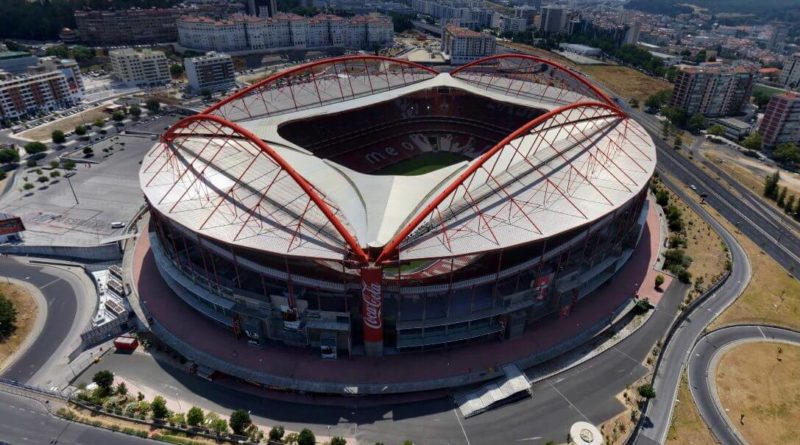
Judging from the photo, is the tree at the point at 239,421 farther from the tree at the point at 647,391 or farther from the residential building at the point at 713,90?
the residential building at the point at 713,90

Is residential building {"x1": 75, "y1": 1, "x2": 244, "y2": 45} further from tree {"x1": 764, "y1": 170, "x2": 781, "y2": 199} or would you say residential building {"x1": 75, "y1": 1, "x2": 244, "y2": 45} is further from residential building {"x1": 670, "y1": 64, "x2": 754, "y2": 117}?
tree {"x1": 764, "y1": 170, "x2": 781, "y2": 199}

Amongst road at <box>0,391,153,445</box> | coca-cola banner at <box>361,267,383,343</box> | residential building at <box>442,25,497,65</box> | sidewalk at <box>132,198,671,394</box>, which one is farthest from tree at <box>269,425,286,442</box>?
residential building at <box>442,25,497,65</box>

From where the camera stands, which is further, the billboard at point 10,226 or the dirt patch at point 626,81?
the dirt patch at point 626,81

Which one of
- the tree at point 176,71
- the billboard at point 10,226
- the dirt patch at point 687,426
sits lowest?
the dirt patch at point 687,426

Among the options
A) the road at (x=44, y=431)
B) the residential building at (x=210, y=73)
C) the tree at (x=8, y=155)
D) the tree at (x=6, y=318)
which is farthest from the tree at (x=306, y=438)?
the residential building at (x=210, y=73)

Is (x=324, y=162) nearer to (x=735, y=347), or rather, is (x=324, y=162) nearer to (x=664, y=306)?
(x=664, y=306)

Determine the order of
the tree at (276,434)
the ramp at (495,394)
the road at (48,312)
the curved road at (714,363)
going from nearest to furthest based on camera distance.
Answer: the tree at (276,434)
the curved road at (714,363)
the ramp at (495,394)
the road at (48,312)

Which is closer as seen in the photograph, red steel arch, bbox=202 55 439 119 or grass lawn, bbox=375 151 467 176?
red steel arch, bbox=202 55 439 119
